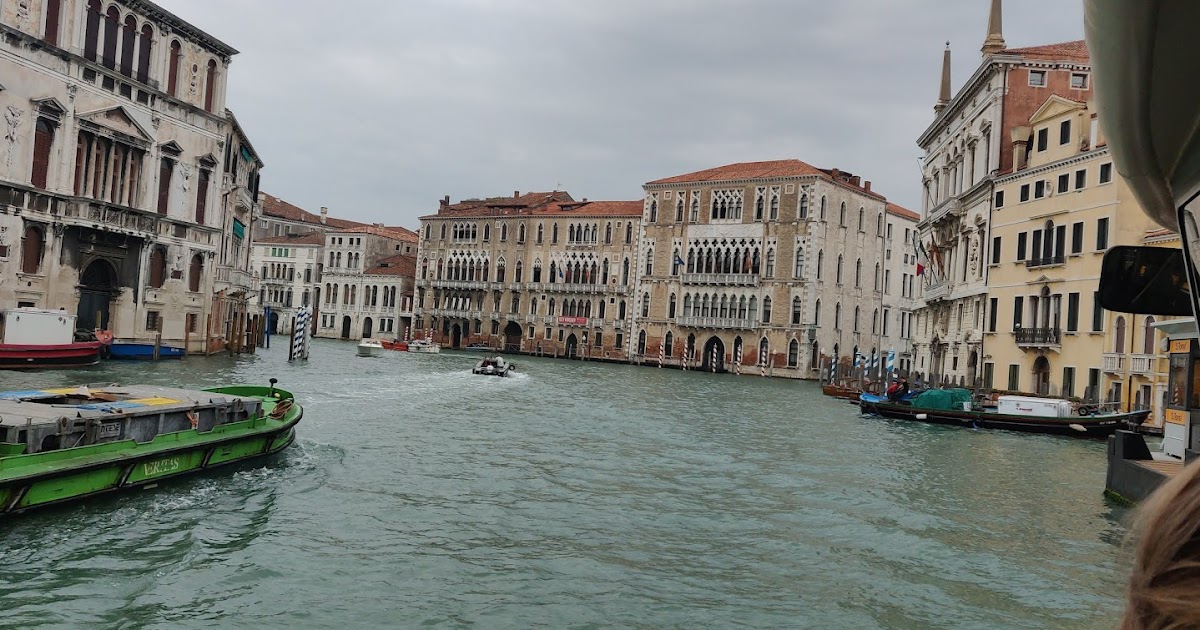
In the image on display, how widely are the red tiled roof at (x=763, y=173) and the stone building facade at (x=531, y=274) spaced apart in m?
3.93

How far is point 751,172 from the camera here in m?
49.9

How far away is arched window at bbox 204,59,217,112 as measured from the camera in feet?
95.0

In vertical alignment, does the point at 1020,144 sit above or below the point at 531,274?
above

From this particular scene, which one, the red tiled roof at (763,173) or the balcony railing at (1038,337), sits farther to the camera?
the red tiled roof at (763,173)

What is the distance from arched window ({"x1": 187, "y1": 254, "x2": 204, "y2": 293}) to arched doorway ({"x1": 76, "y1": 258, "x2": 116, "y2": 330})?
282 centimetres

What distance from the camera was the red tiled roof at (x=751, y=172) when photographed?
48000 mm

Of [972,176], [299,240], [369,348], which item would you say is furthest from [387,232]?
[972,176]

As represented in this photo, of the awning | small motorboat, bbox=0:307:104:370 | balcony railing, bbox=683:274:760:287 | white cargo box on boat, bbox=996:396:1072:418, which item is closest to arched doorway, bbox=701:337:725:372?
balcony railing, bbox=683:274:760:287

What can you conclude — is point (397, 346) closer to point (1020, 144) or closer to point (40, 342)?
point (40, 342)

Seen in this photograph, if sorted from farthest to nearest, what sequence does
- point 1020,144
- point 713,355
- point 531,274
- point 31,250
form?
1. point 531,274
2. point 713,355
3. point 1020,144
4. point 31,250

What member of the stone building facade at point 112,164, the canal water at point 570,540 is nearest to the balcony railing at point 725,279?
the stone building facade at point 112,164

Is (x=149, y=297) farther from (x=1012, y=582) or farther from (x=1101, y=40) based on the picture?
(x=1101, y=40)

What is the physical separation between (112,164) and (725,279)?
104 feet

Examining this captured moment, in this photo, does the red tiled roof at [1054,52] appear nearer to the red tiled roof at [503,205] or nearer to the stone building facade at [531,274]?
the stone building facade at [531,274]
